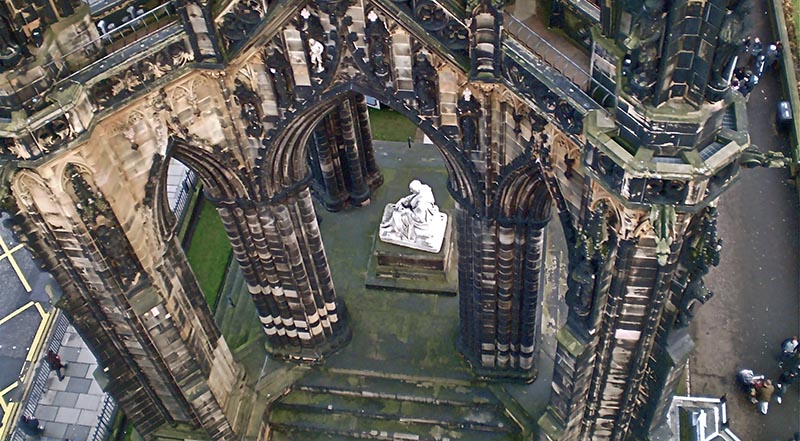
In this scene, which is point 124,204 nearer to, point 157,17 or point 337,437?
point 157,17

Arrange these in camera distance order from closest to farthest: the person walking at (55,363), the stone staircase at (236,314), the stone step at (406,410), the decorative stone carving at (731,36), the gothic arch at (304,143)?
the decorative stone carving at (731,36) < the gothic arch at (304,143) < the stone step at (406,410) < the stone staircase at (236,314) < the person walking at (55,363)

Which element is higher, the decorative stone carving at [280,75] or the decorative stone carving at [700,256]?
the decorative stone carving at [280,75]

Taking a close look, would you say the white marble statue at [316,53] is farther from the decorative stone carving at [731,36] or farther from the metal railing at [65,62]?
the decorative stone carving at [731,36]

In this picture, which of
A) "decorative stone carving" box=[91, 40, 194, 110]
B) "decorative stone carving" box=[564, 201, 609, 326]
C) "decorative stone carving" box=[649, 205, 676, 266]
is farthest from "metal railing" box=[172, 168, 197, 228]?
"decorative stone carving" box=[649, 205, 676, 266]

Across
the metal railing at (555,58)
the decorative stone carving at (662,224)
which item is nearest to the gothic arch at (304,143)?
the metal railing at (555,58)

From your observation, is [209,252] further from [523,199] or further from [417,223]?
[523,199]

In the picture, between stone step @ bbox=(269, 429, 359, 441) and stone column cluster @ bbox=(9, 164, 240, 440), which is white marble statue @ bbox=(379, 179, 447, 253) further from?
stone column cluster @ bbox=(9, 164, 240, 440)

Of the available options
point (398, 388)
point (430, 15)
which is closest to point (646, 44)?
point (430, 15)
